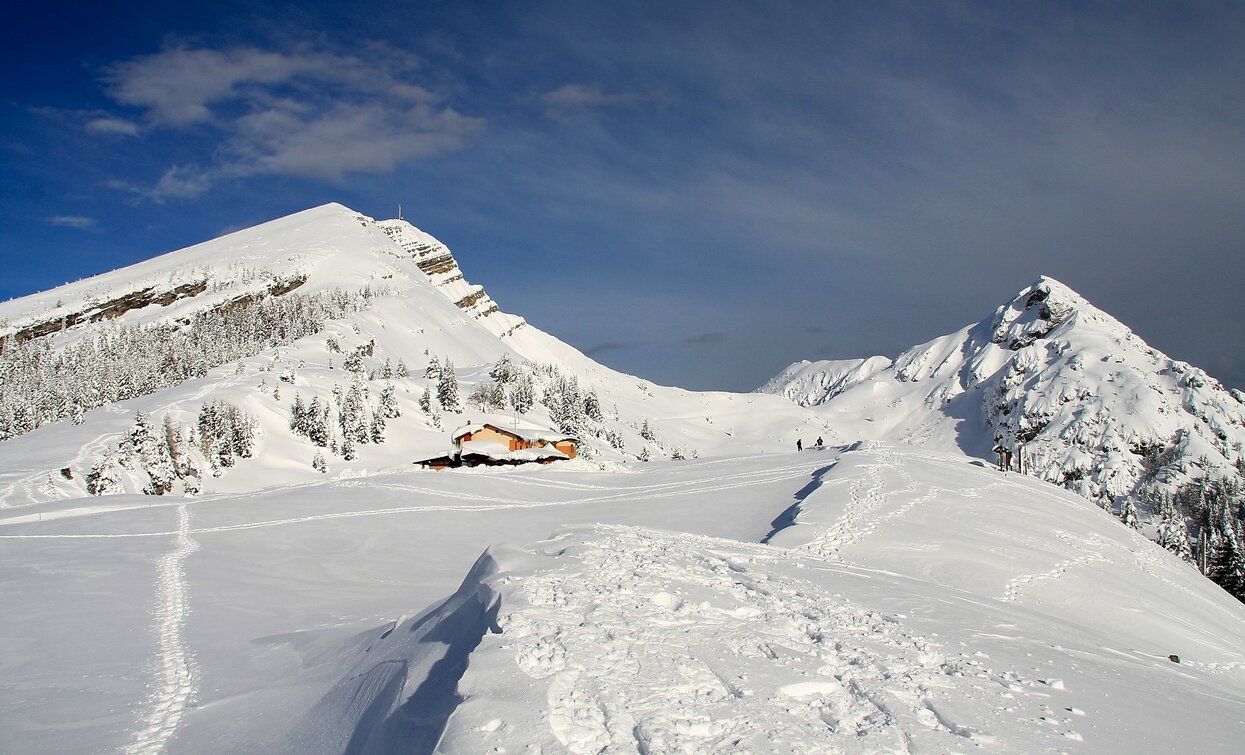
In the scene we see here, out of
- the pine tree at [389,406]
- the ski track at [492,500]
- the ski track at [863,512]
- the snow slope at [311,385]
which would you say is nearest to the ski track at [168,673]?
the ski track at [492,500]

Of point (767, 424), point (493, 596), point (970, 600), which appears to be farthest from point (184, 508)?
point (767, 424)

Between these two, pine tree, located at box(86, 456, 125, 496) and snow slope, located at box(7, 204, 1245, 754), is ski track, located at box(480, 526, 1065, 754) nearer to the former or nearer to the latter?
snow slope, located at box(7, 204, 1245, 754)

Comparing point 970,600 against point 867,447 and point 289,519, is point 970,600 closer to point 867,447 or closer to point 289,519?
point 289,519

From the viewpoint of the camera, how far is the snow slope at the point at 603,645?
18.6 ft

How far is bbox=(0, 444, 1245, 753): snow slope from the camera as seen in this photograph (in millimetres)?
5680

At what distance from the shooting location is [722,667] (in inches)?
258

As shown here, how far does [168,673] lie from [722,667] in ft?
25.8

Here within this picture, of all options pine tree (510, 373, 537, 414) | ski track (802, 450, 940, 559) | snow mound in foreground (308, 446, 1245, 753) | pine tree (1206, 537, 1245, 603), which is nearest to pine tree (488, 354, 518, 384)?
pine tree (510, 373, 537, 414)

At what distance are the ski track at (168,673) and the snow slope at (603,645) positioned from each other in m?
0.05

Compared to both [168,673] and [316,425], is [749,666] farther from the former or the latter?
[316,425]

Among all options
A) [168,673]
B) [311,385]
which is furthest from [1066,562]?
[311,385]

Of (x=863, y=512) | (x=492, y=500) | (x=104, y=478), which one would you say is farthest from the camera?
(x=104, y=478)

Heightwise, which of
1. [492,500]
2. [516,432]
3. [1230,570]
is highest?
[516,432]

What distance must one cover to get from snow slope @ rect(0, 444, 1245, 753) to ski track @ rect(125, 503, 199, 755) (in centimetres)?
5
